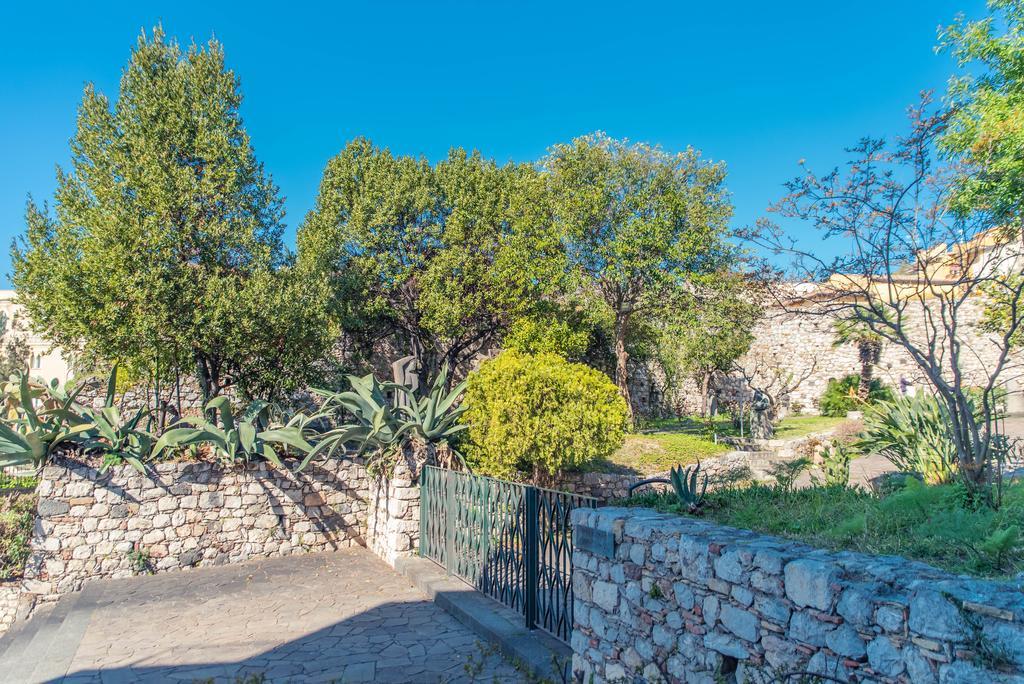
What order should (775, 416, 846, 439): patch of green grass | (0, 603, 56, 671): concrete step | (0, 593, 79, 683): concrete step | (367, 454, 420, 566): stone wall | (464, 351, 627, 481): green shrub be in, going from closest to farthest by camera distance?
(0, 593, 79, 683): concrete step
(0, 603, 56, 671): concrete step
(367, 454, 420, 566): stone wall
(464, 351, 627, 481): green shrub
(775, 416, 846, 439): patch of green grass

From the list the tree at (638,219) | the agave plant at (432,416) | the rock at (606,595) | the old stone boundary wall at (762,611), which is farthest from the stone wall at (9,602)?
the tree at (638,219)

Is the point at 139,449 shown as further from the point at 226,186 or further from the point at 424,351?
the point at 424,351

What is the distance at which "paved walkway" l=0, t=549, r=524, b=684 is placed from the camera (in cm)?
513

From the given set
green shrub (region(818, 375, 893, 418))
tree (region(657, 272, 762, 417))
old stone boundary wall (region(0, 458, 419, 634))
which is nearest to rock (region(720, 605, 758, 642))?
old stone boundary wall (region(0, 458, 419, 634))

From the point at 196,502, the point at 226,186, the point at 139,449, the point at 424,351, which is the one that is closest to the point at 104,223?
the point at 226,186

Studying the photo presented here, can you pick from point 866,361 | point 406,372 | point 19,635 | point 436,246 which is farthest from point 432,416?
point 866,361

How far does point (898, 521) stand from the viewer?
3.38 metres

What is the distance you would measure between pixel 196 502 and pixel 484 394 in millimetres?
4555

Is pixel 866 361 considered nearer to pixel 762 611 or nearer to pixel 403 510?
pixel 403 510

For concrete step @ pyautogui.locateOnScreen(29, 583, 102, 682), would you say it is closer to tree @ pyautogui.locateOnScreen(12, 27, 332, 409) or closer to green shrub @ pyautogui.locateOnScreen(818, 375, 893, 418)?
tree @ pyautogui.locateOnScreen(12, 27, 332, 409)

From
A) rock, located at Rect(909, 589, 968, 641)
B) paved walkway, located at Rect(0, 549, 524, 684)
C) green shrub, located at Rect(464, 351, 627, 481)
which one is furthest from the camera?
green shrub, located at Rect(464, 351, 627, 481)

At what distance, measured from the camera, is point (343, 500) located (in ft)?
31.6

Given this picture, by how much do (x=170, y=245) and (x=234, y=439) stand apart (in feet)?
17.2

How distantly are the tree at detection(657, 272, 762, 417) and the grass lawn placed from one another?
2187mm
